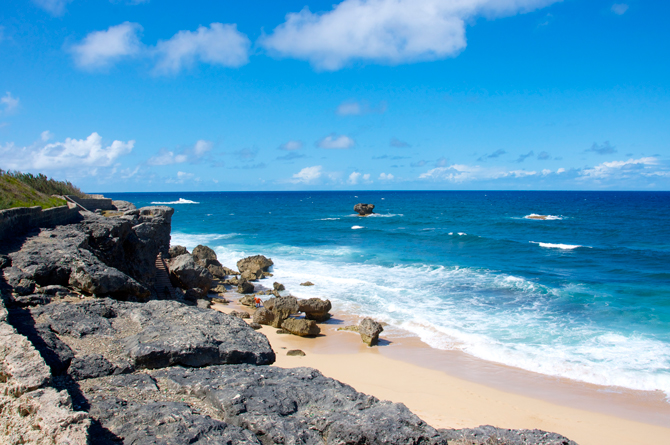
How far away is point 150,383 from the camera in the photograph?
4.91 metres

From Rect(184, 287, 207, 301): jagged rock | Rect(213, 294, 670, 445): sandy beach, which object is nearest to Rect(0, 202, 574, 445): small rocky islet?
Rect(213, 294, 670, 445): sandy beach

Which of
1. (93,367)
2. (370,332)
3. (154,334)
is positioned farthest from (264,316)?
(93,367)

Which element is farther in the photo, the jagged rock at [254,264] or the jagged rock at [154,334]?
the jagged rock at [254,264]

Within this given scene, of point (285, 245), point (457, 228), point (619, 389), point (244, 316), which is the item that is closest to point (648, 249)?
point (457, 228)

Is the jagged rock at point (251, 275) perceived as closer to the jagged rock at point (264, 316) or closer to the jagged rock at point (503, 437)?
the jagged rock at point (264, 316)

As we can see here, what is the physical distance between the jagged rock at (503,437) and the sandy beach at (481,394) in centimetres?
585

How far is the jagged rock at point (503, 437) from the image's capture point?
14.7 feet

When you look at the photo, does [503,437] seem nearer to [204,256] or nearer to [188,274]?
[188,274]

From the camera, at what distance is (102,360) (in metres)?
5.22

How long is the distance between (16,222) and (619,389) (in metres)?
19.1

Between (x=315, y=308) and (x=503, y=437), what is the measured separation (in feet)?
44.8

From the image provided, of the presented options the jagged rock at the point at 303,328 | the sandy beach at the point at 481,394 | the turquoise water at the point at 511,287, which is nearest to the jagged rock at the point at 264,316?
the jagged rock at the point at 303,328

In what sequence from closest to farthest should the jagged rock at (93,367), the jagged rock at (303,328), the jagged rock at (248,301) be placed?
the jagged rock at (93,367), the jagged rock at (303,328), the jagged rock at (248,301)

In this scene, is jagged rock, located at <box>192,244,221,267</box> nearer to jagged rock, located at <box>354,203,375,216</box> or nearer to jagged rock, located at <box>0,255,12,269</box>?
jagged rock, located at <box>0,255,12,269</box>
